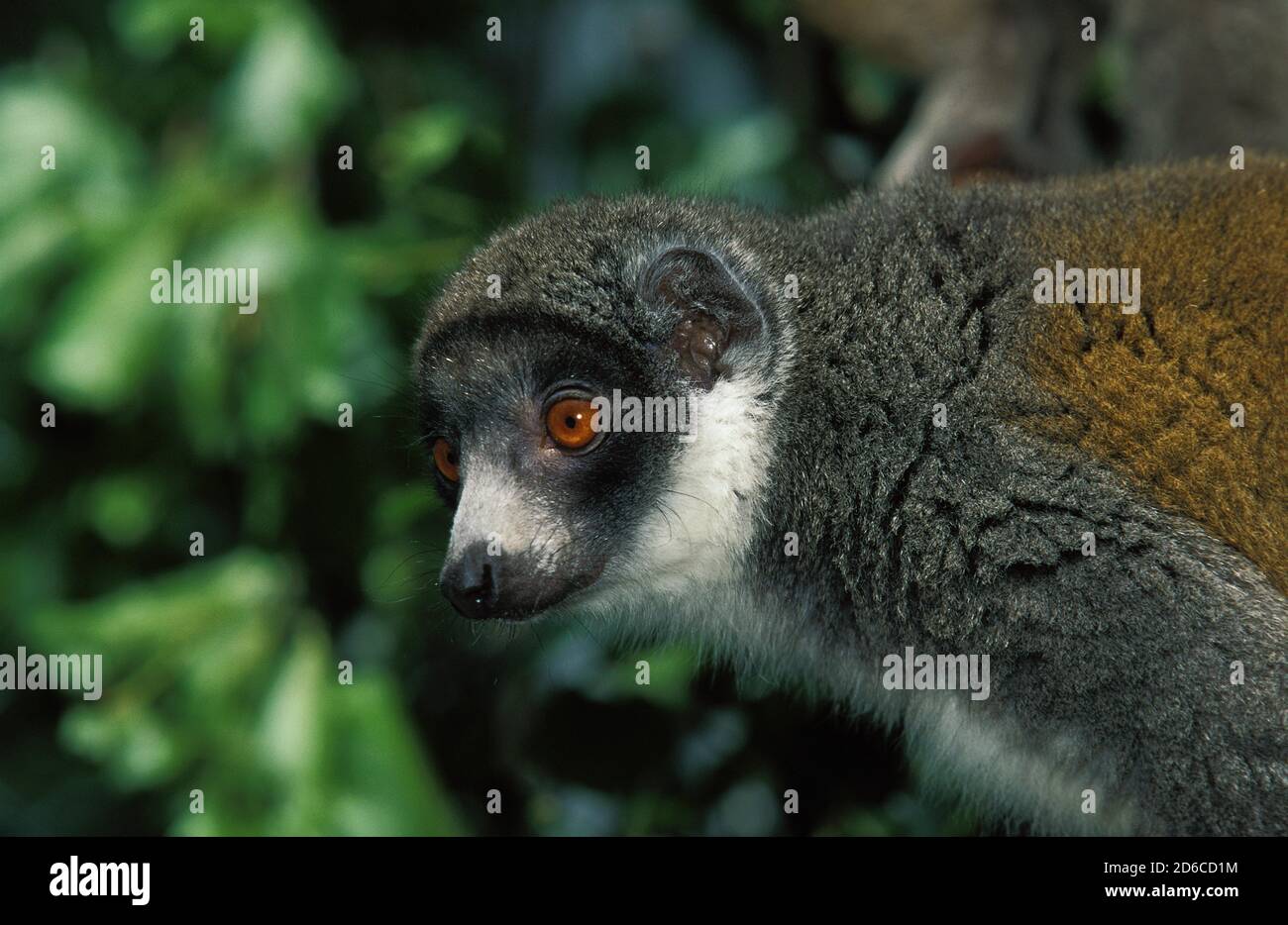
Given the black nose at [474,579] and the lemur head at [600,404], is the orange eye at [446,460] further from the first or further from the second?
the black nose at [474,579]

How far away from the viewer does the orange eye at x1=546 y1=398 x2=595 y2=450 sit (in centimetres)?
432

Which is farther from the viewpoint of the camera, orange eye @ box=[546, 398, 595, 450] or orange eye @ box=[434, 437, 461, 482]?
orange eye @ box=[434, 437, 461, 482]

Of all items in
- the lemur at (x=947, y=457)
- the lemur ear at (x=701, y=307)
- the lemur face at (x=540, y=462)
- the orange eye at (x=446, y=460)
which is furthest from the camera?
the orange eye at (x=446, y=460)

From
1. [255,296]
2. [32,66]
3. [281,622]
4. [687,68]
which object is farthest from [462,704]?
[32,66]

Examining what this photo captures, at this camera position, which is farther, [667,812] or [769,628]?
[667,812]

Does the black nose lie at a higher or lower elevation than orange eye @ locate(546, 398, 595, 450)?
lower

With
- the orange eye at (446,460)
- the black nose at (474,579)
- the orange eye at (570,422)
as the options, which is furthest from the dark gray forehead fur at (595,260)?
the black nose at (474,579)

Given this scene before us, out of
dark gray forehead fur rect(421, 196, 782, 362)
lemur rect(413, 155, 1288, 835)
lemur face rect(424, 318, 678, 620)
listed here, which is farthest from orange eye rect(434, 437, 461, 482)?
dark gray forehead fur rect(421, 196, 782, 362)

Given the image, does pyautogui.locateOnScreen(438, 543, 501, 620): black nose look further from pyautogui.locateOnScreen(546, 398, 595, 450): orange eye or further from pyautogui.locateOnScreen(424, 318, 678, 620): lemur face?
pyautogui.locateOnScreen(546, 398, 595, 450): orange eye

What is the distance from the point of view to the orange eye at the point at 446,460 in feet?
15.1

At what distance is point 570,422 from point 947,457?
1.16 metres

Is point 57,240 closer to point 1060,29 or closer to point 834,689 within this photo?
point 834,689

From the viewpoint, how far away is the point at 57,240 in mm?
6684

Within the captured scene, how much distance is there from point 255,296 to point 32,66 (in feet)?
8.02
